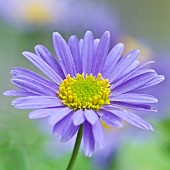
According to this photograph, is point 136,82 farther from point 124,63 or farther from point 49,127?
point 49,127

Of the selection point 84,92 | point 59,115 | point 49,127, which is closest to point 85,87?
point 84,92

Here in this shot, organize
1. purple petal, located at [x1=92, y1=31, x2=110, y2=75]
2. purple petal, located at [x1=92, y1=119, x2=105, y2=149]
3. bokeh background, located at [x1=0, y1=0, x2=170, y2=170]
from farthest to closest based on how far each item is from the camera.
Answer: bokeh background, located at [x1=0, y1=0, x2=170, y2=170], purple petal, located at [x1=92, y1=31, x2=110, y2=75], purple petal, located at [x1=92, y1=119, x2=105, y2=149]

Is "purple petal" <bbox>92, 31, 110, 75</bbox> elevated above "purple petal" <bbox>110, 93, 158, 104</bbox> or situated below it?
above

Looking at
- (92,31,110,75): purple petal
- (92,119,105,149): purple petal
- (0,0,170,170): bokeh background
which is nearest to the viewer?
(92,119,105,149): purple petal

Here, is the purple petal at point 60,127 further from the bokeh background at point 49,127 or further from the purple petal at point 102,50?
the bokeh background at point 49,127

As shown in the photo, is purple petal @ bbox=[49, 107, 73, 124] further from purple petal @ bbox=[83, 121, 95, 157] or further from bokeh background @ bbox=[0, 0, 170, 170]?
bokeh background @ bbox=[0, 0, 170, 170]

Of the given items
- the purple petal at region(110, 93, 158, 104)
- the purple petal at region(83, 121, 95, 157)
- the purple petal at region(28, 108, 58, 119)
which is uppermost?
the purple petal at region(110, 93, 158, 104)

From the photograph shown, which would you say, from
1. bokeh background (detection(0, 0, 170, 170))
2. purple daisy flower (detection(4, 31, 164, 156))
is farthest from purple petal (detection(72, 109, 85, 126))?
bokeh background (detection(0, 0, 170, 170))
